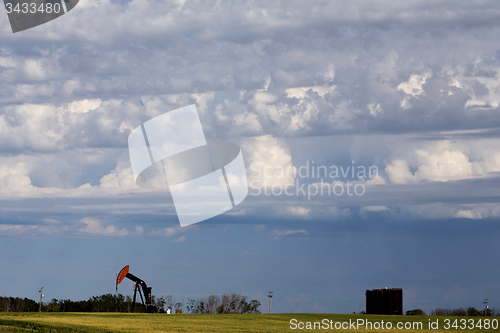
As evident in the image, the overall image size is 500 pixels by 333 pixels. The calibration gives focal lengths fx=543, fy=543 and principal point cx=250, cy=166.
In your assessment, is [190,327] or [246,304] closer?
[190,327]

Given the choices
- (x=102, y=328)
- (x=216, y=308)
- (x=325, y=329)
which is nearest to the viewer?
(x=102, y=328)

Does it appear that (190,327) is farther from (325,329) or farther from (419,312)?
(419,312)

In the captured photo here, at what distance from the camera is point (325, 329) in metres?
51.5

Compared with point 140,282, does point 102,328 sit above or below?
below

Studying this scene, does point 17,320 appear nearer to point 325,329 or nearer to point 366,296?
point 325,329

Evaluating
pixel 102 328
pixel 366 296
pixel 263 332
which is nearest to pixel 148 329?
pixel 102 328

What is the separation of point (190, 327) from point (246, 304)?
106947 mm

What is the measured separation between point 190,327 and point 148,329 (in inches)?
191

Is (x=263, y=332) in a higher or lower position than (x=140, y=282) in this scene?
lower

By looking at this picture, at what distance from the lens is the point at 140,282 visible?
293ft

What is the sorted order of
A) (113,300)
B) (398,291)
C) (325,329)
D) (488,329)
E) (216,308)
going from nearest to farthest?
1. (325,329)
2. (488,329)
3. (398,291)
4. (113,300)
5. (216,308)

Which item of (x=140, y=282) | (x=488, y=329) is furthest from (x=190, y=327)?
(x=140, y=282)

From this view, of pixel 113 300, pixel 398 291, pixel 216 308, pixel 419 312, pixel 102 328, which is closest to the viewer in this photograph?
pixel 102 328

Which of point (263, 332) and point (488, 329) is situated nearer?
point (263, 332)
